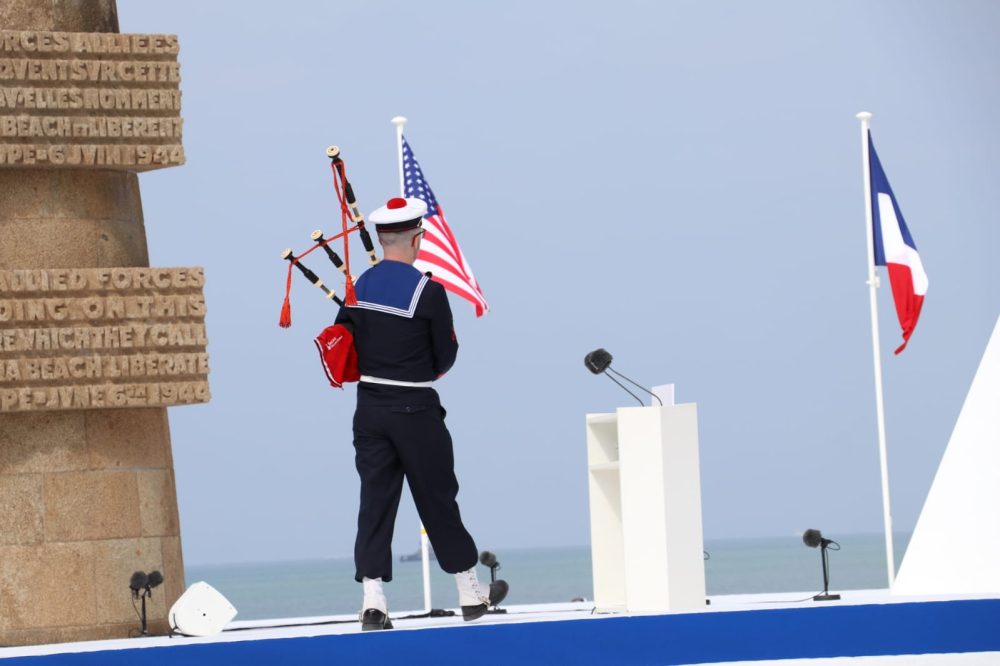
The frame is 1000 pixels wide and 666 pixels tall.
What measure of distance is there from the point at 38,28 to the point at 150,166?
1.16m

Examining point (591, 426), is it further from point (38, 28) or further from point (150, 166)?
point (38, 28)

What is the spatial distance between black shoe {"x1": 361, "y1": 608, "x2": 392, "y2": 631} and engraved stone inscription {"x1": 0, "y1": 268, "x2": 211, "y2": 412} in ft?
8.36

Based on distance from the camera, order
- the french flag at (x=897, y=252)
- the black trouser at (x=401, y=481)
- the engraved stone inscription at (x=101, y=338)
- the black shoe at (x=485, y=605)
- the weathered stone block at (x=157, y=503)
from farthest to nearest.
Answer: the french flag at (x=897, y=252), the weathered stone block at (x=157, y=503), the engraved stone inscription at (x=101, y=338), the black shoe at (x=485, y=605), the black trouser at (x=401, y=481)

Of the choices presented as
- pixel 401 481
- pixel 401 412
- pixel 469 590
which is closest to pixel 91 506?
pixel 401 481

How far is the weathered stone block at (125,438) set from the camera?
32.0 feet

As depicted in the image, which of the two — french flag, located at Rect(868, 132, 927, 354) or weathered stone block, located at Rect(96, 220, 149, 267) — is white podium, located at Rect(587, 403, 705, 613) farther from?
french flag, located at Rect(868, 132, 927, 354)

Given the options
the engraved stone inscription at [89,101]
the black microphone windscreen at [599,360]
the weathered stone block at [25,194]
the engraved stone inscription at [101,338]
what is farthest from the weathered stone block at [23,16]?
the black microphone windscreen at [599,360]

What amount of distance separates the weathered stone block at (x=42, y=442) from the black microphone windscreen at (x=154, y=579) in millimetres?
885

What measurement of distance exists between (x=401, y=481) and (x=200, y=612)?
124cm

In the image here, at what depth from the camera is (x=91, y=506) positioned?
31.9 ft

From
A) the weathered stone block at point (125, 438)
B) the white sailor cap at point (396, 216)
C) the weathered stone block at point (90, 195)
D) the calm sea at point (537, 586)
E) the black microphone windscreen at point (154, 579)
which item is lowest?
the calm sea at point (537, 586)

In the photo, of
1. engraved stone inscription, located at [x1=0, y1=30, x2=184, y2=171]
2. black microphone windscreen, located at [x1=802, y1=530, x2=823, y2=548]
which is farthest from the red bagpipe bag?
black microphone windscreen, located at [x1=802, y1=530, x2=823, y2=548]

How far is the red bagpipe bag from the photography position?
789 centimetres

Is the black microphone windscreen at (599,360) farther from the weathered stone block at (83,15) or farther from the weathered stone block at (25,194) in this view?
the weathered stone block at (83,15)
